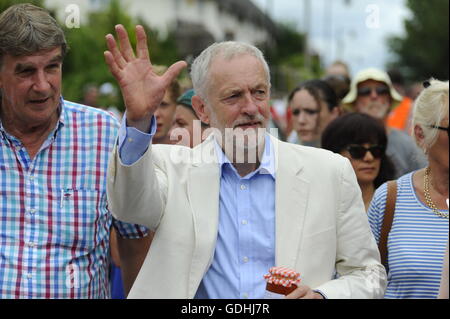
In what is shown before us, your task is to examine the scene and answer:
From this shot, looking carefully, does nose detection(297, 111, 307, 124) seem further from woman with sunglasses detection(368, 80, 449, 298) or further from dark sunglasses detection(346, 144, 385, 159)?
woman with sunglasses detection(368, 80, 449, 298)

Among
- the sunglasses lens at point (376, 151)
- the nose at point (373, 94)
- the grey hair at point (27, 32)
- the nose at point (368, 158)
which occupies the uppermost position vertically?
the grey hair at point (27, 32)

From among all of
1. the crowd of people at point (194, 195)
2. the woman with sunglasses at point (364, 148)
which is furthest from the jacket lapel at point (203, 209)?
the woman with sunglasses at point (364, 148)

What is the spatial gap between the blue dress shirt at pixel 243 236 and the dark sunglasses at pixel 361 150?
227cm

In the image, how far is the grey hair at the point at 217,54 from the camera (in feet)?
13.1

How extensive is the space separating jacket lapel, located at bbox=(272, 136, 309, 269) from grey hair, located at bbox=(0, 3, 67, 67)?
1.25m

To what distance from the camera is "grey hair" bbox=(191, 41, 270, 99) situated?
4.01m

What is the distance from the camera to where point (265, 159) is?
395cm

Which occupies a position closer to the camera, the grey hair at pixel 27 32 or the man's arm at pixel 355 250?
Answer: the man's arm at pixel 355 250

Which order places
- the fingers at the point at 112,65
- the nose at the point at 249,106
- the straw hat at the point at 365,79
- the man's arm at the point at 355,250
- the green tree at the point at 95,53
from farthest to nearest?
1. the green tree at the point at 95,53
2. the straw hat at the point at 365,79
3. the nose at the point at 249,106
4. the man's arm at the point at 355,250
5. the fingers at the point at 112,65

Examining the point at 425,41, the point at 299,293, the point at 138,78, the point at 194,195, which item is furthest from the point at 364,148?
the point at 425,41

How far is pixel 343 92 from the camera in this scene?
355 inches

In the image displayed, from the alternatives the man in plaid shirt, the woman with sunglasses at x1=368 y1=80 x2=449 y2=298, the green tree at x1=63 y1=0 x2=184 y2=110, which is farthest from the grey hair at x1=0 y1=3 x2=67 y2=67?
the green tree at x1=63 y1=0 x2=184 y2=110

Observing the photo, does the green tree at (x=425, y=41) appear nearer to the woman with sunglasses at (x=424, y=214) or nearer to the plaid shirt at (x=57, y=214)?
the woman with sunglasses at (x=424, y=214)

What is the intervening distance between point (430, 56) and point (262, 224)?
54431mm
